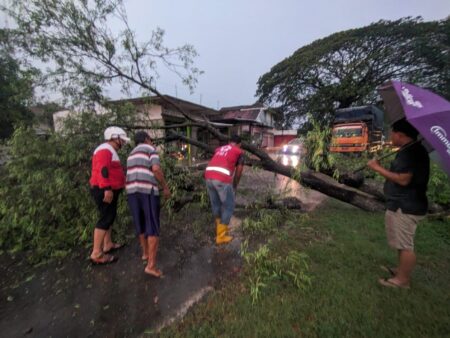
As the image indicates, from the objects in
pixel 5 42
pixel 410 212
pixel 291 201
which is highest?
pixel 5 42

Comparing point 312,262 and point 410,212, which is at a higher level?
point 410,212

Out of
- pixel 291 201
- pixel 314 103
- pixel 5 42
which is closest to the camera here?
pixel 5 42

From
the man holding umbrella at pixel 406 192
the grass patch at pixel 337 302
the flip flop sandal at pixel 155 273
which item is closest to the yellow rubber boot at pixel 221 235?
the grass patch at pixel 337 302

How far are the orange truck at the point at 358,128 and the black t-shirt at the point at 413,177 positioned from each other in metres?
11.0

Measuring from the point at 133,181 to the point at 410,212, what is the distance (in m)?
3.04

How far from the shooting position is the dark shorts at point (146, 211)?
9.40ft

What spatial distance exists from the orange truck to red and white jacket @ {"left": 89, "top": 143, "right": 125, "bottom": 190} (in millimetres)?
11989

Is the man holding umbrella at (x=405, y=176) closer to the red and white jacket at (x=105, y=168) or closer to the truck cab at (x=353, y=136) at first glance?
the red and white jacket at (x=105, y=168)

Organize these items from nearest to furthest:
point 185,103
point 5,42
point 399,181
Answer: point 399,181 → point 5,42 → point 185,103

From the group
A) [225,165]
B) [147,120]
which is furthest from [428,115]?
Result: [147,120]

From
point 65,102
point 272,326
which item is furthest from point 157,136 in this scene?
point 272,326

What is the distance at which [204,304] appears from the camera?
7.83 feet

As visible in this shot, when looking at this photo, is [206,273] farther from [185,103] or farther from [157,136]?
[185,103]

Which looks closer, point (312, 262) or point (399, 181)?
point (399, 181)
